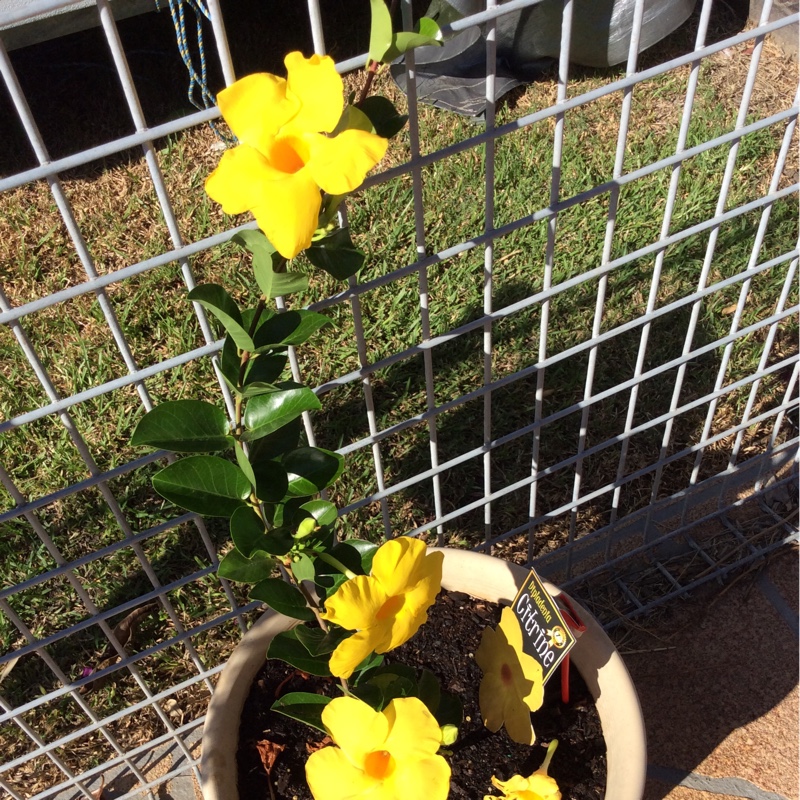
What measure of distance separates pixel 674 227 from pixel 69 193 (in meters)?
1.70

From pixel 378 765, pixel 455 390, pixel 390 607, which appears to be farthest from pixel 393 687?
pixel 455 390

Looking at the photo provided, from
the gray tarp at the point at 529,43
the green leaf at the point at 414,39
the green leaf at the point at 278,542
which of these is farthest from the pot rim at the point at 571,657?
the gray tarp at the point at 529,43

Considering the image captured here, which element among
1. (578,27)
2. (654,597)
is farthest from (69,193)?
(654,597)

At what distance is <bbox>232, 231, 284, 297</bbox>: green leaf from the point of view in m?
0.85

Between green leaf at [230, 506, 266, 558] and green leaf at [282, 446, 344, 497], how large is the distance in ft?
0.23

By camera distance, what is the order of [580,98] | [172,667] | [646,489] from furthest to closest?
[646,489] < [172,667] < [580,98]

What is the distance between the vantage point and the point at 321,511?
107 cm

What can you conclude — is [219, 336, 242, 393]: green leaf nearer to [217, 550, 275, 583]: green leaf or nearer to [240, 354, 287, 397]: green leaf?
[240, 354, 287, 397]: green leaf

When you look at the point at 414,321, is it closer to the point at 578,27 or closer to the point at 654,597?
the point at 654,597

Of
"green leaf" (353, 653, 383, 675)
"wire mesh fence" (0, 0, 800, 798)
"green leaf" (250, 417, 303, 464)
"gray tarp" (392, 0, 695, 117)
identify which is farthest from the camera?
"gray tarp" (392, 0, 695, 117)

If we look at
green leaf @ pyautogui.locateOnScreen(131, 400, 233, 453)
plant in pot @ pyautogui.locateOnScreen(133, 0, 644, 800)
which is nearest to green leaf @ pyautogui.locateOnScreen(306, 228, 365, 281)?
plant in pot @ pyautogui.locateOnScreen(133, 0, 644, 800)

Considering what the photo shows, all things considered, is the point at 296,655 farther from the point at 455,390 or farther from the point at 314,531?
the point at 455,390

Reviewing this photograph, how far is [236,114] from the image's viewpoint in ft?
2.47

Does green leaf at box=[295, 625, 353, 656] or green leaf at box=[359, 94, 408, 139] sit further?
green leaf at box=[295, 625, 353, 656]
